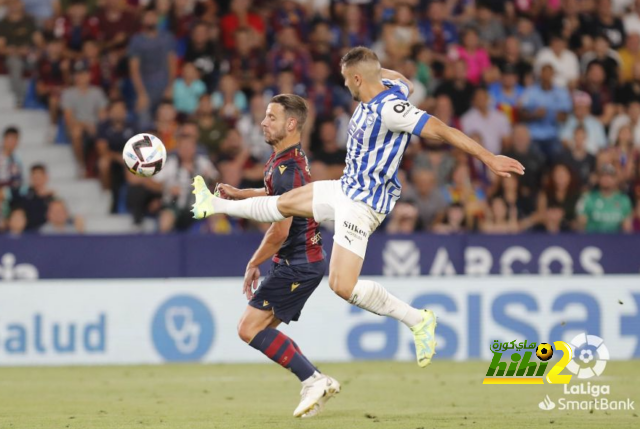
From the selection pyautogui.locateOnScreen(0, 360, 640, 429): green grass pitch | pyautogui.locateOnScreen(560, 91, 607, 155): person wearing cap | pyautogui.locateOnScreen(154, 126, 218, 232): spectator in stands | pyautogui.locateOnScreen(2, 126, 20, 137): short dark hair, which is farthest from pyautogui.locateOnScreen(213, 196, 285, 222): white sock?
pyautogui.locateOnScreen(560, 91, 607, 155): person wearing cap

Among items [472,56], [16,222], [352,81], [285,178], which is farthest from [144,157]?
[472,56]

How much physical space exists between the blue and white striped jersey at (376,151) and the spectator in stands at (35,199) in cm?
732

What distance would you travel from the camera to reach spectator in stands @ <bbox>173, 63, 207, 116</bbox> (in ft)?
55.8

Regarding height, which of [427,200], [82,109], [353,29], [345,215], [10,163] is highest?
[353,29]

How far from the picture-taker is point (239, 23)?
18000mm

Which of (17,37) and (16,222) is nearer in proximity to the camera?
(16,222)

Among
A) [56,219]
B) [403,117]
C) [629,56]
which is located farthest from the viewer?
[629,56]

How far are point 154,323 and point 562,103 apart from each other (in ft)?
25.1

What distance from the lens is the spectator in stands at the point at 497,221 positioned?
631 inches

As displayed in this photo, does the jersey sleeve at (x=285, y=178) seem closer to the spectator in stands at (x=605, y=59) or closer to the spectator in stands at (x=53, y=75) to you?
the spectator in stands at (x=53, y=75)

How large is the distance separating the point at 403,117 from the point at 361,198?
744 millimetres

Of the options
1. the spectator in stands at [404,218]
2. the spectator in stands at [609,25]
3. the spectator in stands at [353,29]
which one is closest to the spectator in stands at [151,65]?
the spectator in stands at [353,29]

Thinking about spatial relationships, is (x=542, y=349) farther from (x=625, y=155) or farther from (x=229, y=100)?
(x=229, y=100)

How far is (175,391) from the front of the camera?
448 inches
